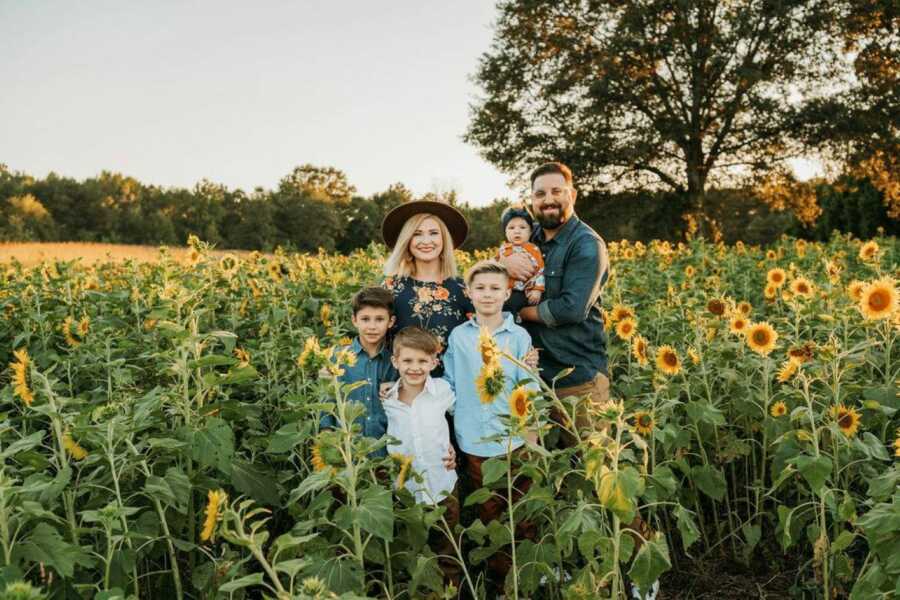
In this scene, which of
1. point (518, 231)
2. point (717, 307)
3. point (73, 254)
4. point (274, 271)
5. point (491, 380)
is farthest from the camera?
point (73, 254)

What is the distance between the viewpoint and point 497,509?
3.34 meters

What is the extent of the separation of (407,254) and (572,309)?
994mm

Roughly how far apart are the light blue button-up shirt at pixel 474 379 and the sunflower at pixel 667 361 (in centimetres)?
56

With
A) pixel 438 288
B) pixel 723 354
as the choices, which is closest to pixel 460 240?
pixel 438 288

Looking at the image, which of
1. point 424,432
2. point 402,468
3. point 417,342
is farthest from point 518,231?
point 402,468

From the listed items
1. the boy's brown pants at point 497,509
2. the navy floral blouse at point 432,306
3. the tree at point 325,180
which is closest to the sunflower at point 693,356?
the boy's brown pants at point 497,509

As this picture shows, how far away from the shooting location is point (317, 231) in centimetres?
5616

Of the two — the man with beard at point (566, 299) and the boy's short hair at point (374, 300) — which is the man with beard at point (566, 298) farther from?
the boy's short hair at point (374, 300)

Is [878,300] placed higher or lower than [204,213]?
lower

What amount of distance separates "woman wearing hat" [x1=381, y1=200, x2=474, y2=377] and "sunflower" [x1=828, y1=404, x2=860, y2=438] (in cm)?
174

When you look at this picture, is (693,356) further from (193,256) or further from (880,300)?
(193,256)

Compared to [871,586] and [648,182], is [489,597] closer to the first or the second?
[871,586]

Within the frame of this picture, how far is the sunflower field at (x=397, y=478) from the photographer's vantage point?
226cm

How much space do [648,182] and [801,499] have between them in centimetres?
1974
